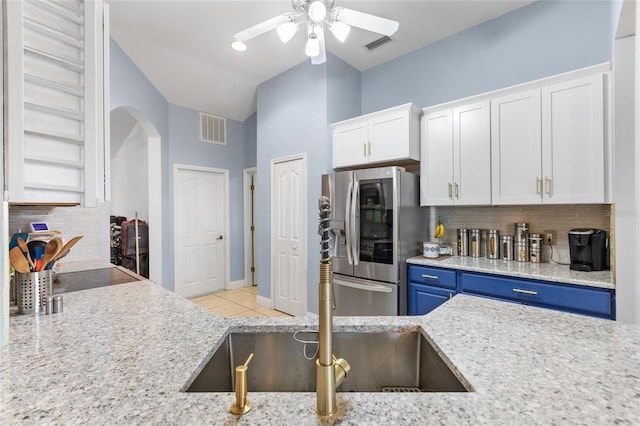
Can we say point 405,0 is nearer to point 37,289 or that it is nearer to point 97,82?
point 97,82

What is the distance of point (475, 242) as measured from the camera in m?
2.81

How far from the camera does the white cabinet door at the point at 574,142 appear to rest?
80.9 inches

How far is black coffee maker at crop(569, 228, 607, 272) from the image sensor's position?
2.11m

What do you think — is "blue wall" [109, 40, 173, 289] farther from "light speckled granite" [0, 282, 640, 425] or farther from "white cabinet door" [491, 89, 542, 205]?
"white cabinet door" [491, 89, 542, 205]

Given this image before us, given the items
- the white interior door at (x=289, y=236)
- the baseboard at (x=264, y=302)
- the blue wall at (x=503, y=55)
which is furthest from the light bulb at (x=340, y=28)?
the baseboard at (x=264, y=302)

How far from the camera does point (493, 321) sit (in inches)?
41.4

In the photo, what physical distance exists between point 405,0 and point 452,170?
5.08ft

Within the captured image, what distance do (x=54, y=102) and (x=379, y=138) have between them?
2.54m

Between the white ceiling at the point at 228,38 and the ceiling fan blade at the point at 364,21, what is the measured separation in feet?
2.57

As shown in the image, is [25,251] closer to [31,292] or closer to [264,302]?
[31,292]

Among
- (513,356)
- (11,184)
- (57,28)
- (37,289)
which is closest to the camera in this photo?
(513,356)

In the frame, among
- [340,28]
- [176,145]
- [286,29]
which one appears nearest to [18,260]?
[286,29]

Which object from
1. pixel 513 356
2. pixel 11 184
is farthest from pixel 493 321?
pixel 11 184

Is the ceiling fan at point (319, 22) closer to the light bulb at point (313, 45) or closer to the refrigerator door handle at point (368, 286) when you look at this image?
the light bulb at point (313, 45)
